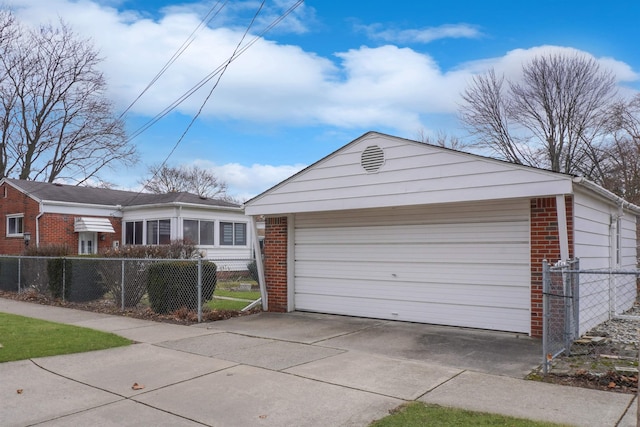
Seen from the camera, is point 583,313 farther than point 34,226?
No

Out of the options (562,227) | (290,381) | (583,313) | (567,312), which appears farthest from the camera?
(583,313)

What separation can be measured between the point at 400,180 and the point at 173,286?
17.5 ft

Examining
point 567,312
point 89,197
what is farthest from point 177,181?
point 567,312

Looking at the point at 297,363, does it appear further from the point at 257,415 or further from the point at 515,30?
the point at 515,30

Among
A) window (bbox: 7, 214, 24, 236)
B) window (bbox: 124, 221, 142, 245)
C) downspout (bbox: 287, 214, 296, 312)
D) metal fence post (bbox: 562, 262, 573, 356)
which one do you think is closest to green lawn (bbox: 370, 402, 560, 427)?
metal fence post (bbox: 562, 262, 573, 356)

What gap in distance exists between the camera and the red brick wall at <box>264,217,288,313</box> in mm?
10633

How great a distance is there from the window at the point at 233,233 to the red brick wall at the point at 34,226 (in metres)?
4.83

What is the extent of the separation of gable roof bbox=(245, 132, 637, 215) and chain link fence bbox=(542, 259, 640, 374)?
135 cm

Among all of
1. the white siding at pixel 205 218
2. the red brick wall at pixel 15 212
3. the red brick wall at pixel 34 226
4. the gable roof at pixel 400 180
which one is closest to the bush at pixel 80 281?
the gable roof at pixel 400 180

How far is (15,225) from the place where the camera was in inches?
866

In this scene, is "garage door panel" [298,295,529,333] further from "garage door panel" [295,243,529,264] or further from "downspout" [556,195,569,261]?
"downspout" [556,195,569,261]

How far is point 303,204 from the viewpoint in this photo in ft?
31.8

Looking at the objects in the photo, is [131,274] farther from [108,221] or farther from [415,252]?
[108,221]

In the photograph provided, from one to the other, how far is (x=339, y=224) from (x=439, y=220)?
2.19 m
